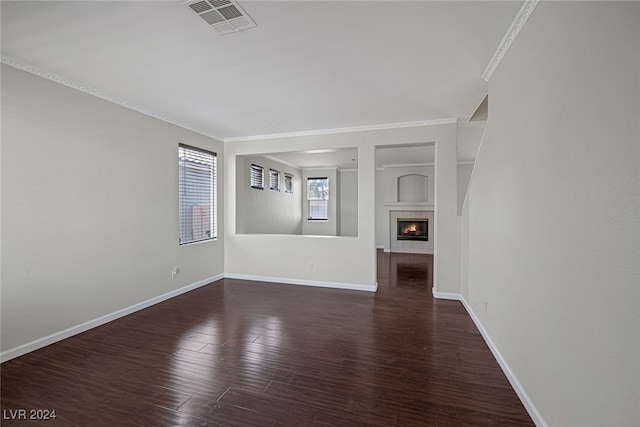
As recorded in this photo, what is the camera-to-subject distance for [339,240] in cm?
458

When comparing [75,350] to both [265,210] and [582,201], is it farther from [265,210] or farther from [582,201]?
[265,210]

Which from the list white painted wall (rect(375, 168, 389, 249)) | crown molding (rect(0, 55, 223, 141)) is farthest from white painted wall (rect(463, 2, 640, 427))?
white painted wall (rect(375, 168, 389, 249))

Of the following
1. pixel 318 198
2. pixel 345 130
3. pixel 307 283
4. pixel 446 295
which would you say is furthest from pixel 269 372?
pixel 318 198

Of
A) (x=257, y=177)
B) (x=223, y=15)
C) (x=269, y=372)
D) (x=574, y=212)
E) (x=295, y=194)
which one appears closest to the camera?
(x=574, y=212)

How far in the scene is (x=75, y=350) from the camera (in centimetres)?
256

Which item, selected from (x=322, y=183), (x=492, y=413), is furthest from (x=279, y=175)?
(x=492, y=413)

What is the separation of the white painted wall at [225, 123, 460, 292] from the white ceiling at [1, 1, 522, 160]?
698mm

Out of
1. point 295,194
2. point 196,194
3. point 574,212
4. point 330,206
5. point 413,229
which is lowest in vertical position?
point 413,229

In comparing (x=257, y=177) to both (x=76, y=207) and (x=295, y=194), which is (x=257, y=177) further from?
(x=76, y=207)

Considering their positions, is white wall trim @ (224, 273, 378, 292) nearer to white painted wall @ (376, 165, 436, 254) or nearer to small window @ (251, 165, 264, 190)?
small window @ (251, 165, 264, 190)

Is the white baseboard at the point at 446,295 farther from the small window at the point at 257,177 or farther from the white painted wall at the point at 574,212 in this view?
the small window at the point at 257,177

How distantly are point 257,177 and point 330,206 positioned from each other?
11.3 feet

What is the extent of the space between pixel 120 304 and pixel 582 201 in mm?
4365

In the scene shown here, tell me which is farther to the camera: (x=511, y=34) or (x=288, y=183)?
(x=288, y=183)
